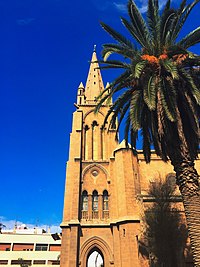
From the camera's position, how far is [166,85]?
1026 cm

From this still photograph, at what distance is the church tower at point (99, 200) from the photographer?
20.4 m

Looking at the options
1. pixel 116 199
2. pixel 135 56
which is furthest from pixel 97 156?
pixel 135 56

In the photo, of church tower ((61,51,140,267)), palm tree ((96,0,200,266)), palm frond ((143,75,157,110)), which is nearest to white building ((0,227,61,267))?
church tower ((61,51,140,267))

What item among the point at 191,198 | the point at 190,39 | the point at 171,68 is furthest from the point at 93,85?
the point at 191,198

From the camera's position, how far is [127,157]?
79.2 feet

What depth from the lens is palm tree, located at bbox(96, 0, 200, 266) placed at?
962 centimetres

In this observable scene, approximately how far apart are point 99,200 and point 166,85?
16.6 meters

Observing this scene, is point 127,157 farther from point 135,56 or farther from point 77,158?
point 135,56

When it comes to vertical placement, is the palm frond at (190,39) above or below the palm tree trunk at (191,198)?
above

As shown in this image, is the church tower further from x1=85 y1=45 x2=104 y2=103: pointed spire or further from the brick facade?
x1=85 y1=45 x2=104 y2=103: pointed spire

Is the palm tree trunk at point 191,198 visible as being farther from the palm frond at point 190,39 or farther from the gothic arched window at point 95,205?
the gothic arched window at point 95,205

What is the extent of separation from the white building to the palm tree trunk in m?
37.7

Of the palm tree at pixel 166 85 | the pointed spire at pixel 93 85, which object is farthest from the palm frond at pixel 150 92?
the pointed spire at pixel 93 85

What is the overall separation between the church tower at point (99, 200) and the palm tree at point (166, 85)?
11.2m
